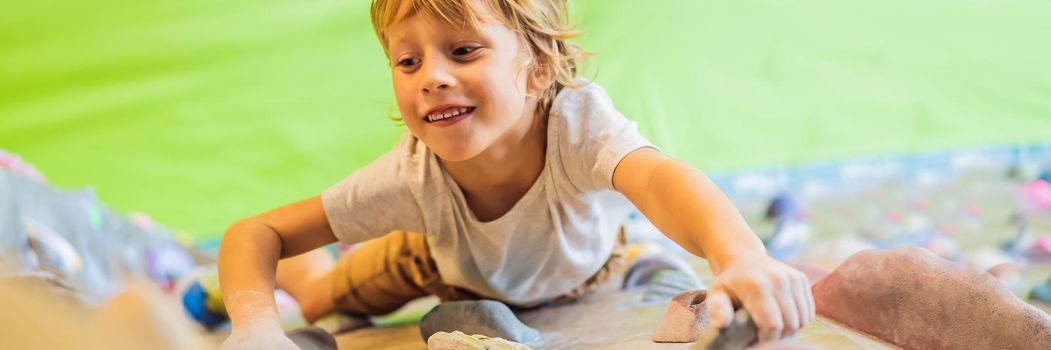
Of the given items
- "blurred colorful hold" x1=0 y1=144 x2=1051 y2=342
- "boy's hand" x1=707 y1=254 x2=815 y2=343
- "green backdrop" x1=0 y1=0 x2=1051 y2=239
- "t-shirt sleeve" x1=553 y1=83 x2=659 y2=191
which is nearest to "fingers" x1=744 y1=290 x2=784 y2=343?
"boy's hand" x1=707 y1=254 x2=815 y2=343

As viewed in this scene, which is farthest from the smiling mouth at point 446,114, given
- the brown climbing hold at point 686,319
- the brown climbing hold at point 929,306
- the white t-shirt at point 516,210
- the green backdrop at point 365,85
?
the green backdrop at point 365,85

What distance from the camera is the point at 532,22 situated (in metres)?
0.89

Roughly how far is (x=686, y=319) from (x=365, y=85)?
1.10 meters

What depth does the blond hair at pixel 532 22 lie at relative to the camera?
2.71 ft

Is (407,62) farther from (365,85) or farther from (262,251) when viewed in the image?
(365,85)

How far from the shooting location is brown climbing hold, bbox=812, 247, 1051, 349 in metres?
0.69

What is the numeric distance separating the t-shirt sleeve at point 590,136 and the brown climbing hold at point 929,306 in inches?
7.9

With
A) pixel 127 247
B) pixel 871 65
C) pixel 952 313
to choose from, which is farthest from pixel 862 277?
pixel 871 65

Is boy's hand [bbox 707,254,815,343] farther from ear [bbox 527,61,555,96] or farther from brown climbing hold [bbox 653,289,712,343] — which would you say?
ear [bbox 527,61,555,96]

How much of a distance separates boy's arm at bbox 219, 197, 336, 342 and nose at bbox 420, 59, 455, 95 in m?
0.21

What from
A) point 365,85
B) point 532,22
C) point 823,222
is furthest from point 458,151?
point 365,85

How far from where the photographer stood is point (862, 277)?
2.63 feet

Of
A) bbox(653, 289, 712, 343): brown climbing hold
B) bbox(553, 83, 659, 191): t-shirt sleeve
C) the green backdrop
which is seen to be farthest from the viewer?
the green backdrop

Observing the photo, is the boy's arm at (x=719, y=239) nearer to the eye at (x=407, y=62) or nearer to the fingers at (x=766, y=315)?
the fingers at (x=766, y=315)
